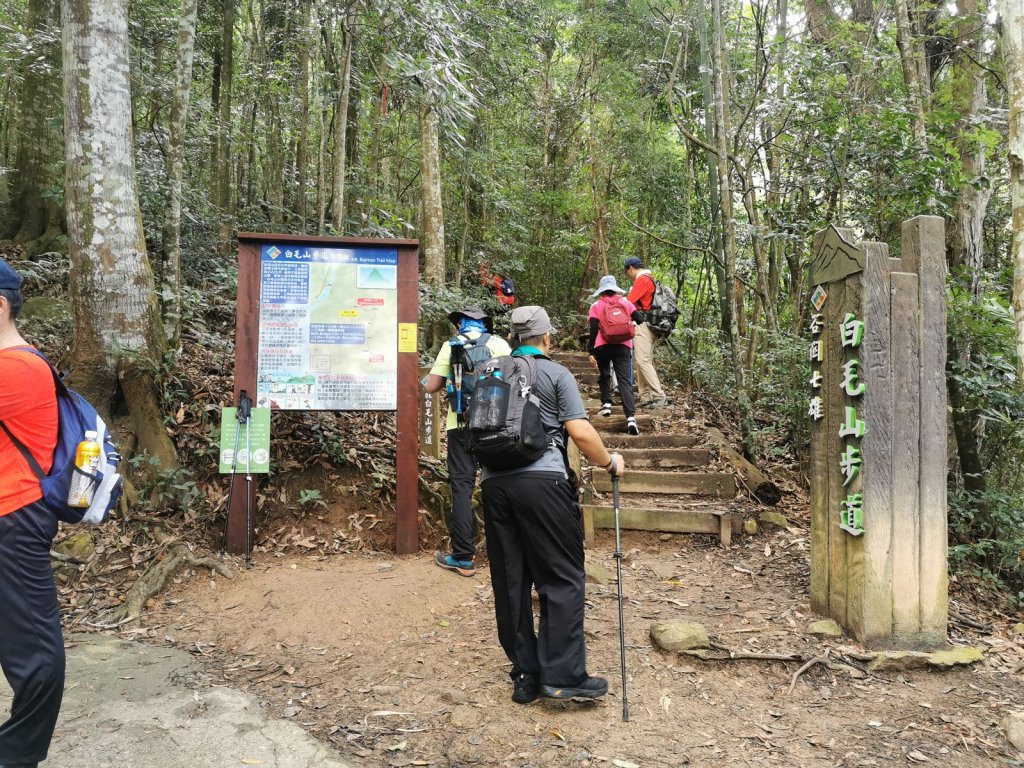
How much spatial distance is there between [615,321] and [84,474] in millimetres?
6587

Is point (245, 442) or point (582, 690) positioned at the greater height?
point (245, 442)

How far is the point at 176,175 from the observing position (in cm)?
749

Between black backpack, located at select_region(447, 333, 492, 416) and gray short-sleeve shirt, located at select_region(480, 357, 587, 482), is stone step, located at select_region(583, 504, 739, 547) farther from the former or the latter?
gray short-sleeve shirt, located at select_region(480, 357, 587, 482)

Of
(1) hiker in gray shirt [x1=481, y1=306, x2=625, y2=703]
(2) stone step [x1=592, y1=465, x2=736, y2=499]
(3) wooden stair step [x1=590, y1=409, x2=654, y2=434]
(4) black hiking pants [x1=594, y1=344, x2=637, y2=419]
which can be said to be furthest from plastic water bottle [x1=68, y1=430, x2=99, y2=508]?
(3) wooden stair step [x1=590, y1=409, x2=654, y2=434]

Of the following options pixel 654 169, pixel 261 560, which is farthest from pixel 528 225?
pixel 261 560

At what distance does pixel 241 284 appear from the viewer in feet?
19.0

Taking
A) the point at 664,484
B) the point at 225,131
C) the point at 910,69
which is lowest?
the point at 664,484

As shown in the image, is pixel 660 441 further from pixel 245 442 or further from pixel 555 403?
pixel 555 403

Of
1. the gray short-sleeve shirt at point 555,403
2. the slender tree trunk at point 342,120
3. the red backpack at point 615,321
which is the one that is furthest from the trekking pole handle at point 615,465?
the slender tree trunk at point 342,120

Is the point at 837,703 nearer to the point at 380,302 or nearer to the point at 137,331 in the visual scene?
the point at 380,302

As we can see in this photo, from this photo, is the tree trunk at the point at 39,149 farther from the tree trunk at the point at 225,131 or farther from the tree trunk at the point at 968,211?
the tree trunk at the point at 968,211

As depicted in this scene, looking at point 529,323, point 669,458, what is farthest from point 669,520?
point 529,323

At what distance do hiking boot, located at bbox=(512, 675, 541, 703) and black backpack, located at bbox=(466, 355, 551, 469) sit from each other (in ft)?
3.71

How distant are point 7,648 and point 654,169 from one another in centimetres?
1554
